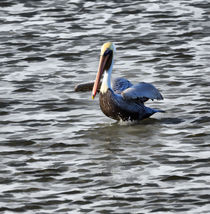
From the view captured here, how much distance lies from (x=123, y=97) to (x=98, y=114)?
0.81m

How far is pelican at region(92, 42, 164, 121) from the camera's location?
11891 millimetres

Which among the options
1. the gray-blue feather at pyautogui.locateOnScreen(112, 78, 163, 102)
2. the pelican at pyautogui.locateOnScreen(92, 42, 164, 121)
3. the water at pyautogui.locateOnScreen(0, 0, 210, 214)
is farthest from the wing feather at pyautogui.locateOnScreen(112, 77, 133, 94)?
the water at pyautogui.locateOnScreen(0, 0, 210, 214)

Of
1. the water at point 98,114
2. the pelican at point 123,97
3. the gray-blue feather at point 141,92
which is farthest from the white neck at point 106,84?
the water at point 98,114

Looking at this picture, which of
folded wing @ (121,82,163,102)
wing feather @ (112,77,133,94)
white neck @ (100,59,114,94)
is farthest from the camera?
wing feather @ (112,77,133,94)

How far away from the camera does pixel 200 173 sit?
391 inches

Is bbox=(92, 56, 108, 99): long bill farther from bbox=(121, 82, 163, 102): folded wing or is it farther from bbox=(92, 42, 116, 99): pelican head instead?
bbox=(121, 82, 163, 102): folded wing

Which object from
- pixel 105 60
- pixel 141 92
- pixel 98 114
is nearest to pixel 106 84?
pixel 105 60

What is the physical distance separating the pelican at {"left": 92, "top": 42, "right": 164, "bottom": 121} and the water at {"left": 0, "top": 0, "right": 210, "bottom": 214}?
0.19 metres

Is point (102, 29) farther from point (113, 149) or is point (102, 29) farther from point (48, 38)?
point (113, 149)

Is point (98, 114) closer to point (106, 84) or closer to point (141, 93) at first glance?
point (106, 84)

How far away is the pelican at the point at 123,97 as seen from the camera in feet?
39.0

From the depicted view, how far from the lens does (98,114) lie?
12.7m

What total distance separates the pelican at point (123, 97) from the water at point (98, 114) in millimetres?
189

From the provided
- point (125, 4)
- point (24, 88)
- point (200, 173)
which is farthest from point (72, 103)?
point (125, 4)
